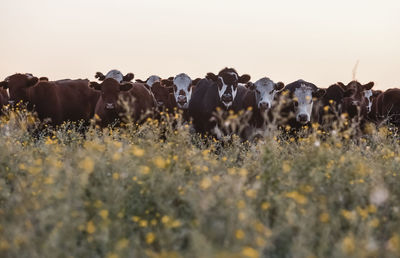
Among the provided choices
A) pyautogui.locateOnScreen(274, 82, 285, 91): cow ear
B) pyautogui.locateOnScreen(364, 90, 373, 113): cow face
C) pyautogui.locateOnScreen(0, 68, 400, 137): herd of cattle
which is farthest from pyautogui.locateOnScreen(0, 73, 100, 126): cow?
pyautogui.locateOnScreen(364, 90, 373, 113): cow face

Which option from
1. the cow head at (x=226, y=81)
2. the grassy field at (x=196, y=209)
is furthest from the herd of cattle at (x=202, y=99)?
the grassy field at (x=196, y=209)

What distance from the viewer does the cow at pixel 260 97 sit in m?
12.1

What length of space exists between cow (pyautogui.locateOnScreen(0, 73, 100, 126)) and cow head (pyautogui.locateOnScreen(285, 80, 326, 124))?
731 centimetres

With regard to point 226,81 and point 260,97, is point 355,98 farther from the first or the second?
point 226,81

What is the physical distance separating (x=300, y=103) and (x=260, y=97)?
1.12 m

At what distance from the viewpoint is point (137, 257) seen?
3830mm

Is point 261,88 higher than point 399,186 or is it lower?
higher

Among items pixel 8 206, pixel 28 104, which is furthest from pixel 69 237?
pixel 28 104

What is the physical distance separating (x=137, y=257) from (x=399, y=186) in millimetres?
3772

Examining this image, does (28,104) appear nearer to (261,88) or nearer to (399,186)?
(261,88)

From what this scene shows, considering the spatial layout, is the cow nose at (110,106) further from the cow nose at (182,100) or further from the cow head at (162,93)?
the cow head at (162,93)

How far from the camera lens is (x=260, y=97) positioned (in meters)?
12.3

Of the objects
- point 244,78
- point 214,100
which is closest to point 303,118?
point 244,78

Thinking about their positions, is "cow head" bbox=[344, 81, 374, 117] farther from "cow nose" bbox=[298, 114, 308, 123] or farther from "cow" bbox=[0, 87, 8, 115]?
"cow" bbox=[0, 87, 8, 115]
